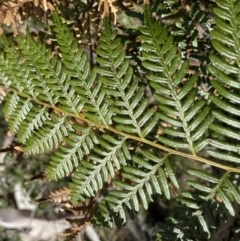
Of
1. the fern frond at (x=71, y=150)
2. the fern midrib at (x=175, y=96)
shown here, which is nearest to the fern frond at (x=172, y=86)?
the fern midrib at (x=175, y=96)

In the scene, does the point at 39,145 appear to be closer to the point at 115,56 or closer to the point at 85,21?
the point at 115,56

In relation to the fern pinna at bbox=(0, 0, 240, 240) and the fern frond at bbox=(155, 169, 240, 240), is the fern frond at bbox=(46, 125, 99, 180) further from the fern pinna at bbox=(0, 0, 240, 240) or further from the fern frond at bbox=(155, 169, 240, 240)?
the fern frond at bbox=(155, 169, 240, 240)

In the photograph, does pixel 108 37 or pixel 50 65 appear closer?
pixel 108 37

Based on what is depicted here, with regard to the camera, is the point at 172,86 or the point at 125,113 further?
the point at 125,113

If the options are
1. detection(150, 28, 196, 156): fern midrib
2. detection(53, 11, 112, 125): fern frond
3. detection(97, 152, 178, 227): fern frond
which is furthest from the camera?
detection(97, 152, 178, 227): fern frond

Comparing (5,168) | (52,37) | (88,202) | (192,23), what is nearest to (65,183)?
(5,168)

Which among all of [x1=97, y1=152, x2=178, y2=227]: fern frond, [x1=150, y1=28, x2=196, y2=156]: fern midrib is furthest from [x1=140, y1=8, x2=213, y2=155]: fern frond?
[x1=97, y1=152, x2=178, y2=227]: fern frond

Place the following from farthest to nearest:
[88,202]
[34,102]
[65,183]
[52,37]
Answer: [65,183], [88,202], [52,37], [34,102]

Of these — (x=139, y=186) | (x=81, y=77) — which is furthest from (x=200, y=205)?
(x=81, y=77)

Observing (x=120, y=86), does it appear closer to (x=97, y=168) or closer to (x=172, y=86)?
(x=172, y=86)
